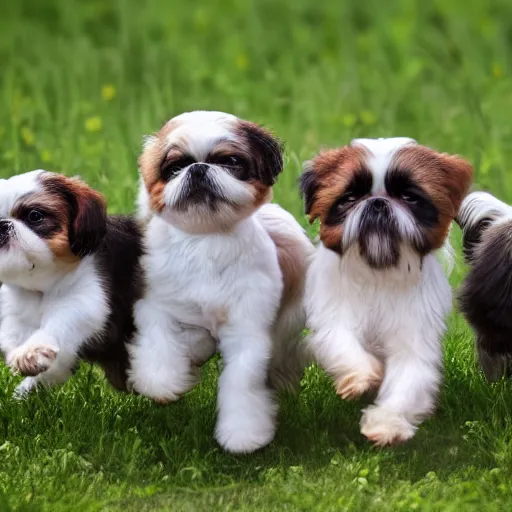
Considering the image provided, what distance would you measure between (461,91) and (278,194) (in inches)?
124

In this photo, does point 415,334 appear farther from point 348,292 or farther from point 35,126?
point 35,126

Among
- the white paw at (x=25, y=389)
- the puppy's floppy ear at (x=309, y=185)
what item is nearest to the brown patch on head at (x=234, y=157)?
the puppy's floppy ear at (x=309, y=185)

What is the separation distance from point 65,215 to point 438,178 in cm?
145

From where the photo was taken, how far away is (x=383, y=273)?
4.78 m

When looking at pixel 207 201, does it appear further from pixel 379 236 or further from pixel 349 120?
pixel 349 120

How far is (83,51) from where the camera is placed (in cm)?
1045

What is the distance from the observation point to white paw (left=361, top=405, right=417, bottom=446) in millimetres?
4621

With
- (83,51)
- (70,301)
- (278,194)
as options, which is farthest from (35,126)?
(70,301)

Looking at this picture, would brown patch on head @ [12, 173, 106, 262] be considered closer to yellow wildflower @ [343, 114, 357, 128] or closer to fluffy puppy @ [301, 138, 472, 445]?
fluffy puppy @ [301, 138, 472, 445]

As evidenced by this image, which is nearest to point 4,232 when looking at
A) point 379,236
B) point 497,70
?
point 379,236

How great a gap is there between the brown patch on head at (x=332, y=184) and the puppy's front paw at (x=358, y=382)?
0.47 meters

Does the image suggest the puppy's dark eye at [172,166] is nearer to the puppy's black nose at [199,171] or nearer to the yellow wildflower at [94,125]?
the puppy's black nose at [199,171]

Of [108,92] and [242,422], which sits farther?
[108,92]

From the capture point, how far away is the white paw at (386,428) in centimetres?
462
